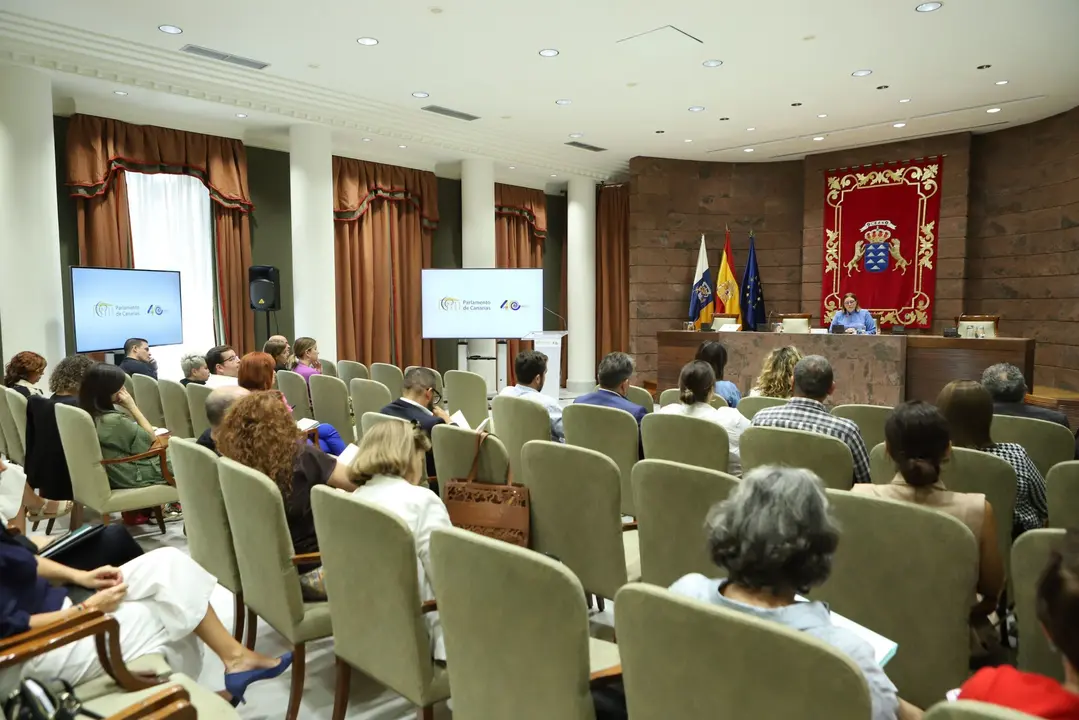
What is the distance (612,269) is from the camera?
11906mm

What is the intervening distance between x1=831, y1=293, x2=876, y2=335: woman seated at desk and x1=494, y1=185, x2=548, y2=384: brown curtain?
15.0ft

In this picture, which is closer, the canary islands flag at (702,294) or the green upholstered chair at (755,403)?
the green upholstered chair at (755,403)

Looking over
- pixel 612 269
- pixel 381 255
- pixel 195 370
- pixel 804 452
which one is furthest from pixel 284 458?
pixel 612 269

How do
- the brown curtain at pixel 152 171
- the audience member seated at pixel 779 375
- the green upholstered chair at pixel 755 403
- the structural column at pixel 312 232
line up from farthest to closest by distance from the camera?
the structural column at pixel 312 232
the brown curtain at pixel 152 171
the audience member seated at pixel 779 375
the green upholstered chair at pixel 755 403

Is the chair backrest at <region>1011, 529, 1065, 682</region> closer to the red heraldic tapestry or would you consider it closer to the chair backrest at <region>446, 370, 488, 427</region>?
the chair backrest at <region>446, 370, 488, 427</region>

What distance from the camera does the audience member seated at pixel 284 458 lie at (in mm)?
2426

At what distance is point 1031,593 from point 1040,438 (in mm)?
1717

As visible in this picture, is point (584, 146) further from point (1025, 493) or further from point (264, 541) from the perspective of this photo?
point (264, 541)

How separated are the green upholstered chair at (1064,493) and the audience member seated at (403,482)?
1867mm

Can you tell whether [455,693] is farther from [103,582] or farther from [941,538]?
[941,538]

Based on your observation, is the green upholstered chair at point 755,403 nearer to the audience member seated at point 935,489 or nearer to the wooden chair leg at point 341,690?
the audience member seated at point 935,489

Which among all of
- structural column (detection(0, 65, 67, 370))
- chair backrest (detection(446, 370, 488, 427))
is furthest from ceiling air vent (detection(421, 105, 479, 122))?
chair backrest (detection(446, 370, 488, 427))

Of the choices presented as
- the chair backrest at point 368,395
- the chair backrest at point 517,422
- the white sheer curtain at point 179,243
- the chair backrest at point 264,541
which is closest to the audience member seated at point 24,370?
the chair backrest at point 368,395

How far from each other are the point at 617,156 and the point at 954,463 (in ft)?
29.0
